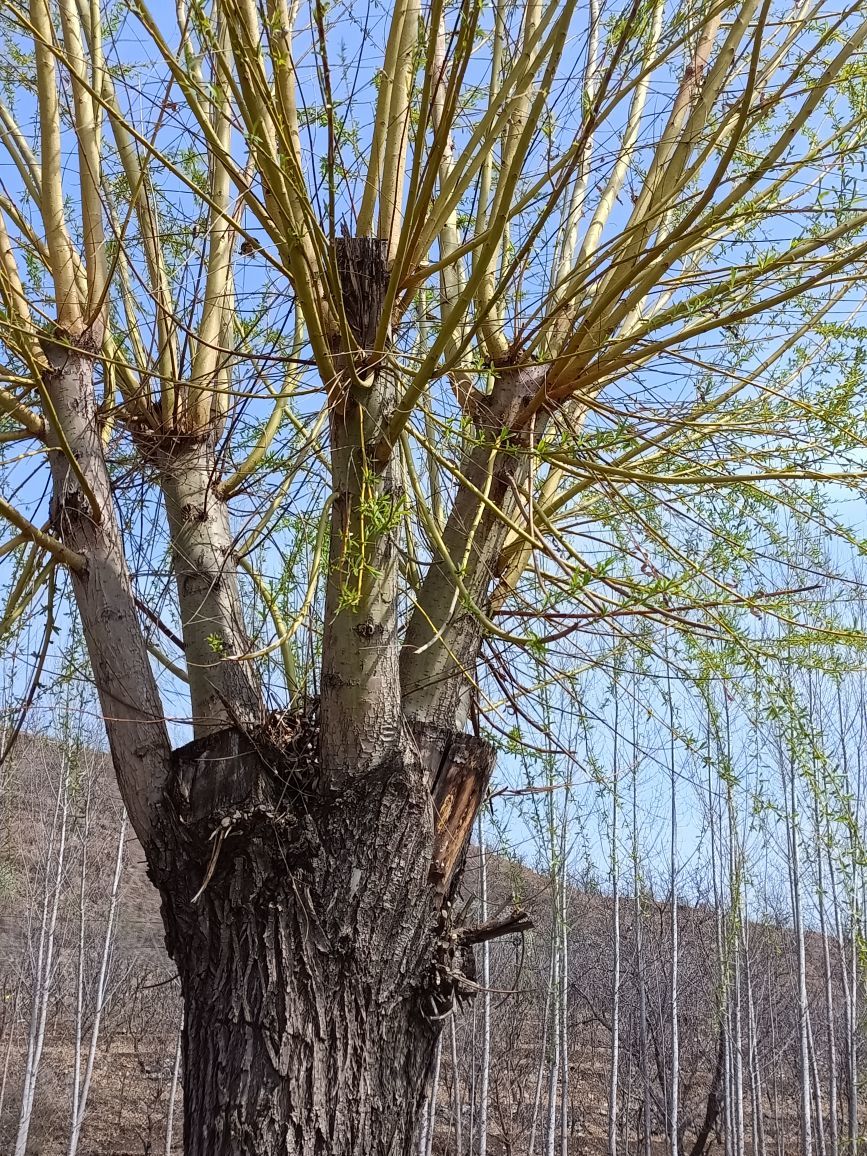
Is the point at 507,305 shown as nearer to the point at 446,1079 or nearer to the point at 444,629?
the point at 444,629

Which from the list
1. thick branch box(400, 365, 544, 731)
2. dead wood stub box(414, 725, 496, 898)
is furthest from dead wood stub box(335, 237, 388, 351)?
dead wood stub box(414, 725, 496, 898)

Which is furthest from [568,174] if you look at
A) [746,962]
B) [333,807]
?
[746,962]

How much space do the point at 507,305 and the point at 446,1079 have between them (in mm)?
14899

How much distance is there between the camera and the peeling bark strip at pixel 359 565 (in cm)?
216

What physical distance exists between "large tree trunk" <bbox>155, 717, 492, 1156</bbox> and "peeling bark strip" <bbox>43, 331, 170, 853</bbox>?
0.10m

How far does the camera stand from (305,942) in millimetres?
2045

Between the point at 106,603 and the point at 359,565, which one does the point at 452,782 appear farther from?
the point at 106,603

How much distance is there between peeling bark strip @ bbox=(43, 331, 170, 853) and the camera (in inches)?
91.0

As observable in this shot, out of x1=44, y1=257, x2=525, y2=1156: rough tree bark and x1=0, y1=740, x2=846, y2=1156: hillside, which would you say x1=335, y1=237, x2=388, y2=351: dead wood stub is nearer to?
x1=44, y1=257, x2=525, y2=1156: rough tree bark

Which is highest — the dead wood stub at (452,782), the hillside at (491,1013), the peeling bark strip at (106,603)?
the peeling bark strip at (106,603)

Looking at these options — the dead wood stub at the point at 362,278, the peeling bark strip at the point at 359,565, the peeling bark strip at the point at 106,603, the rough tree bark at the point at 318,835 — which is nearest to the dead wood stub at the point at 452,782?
the rough tree bark at the point at 318,835

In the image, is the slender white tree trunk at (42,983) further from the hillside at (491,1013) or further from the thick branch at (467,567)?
the thick branch at (467,567)

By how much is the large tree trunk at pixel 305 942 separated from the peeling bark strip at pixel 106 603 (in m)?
0.10

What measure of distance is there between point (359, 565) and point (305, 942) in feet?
2.61
